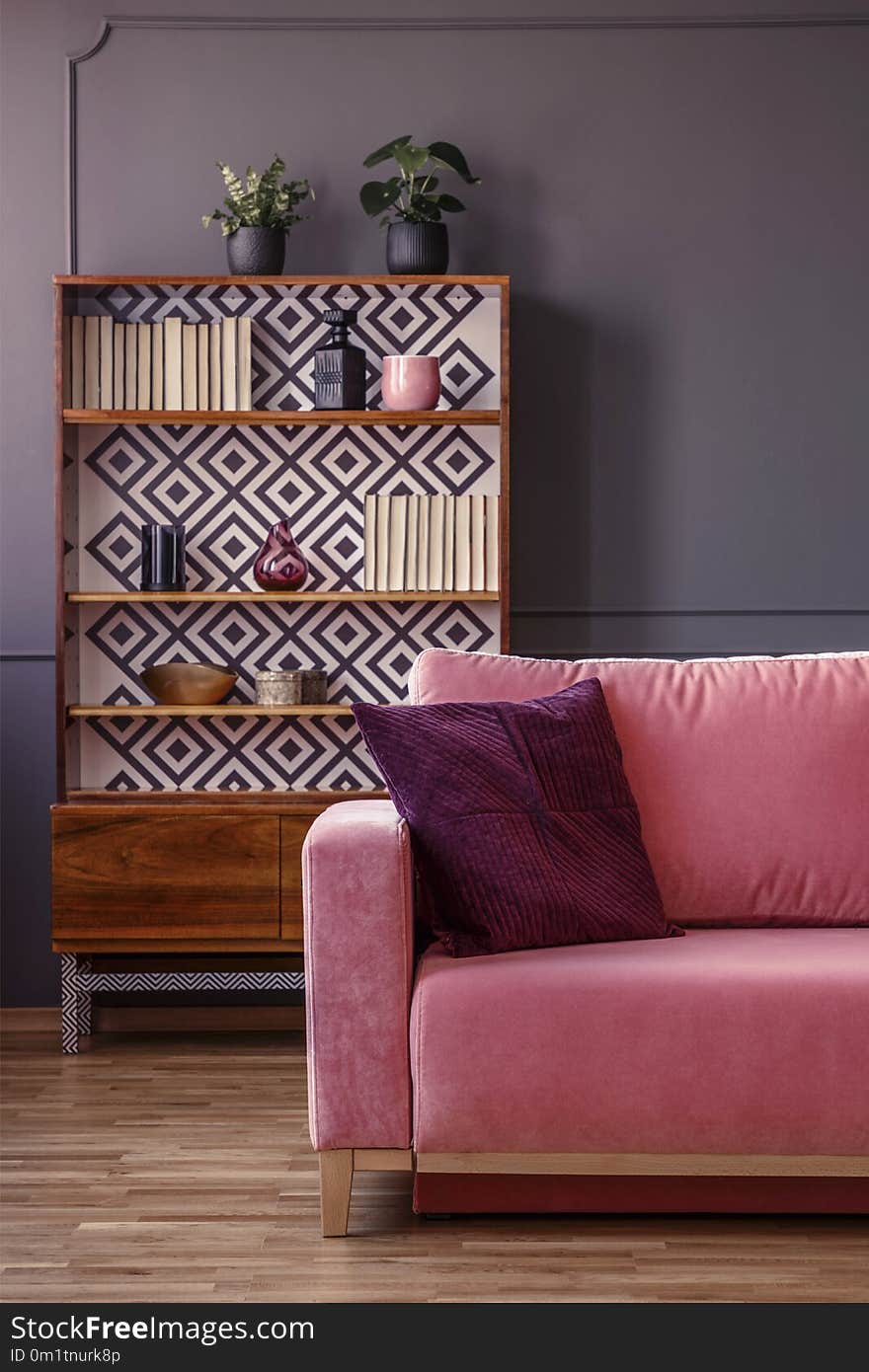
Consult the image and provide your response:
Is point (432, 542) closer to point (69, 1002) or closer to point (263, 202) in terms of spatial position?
point (263, 202)

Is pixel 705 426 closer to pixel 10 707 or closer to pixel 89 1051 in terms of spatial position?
pixel 10 707

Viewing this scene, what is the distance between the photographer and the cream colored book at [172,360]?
157 inches

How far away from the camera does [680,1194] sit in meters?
2.38

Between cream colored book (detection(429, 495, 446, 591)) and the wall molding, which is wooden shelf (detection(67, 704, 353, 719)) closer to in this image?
cream colored book (detection(429, 495, 446, 591))

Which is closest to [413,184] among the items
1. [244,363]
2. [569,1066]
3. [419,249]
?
[419,249]

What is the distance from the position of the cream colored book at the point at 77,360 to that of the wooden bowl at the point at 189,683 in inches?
31.0

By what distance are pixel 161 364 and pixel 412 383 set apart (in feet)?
2.33

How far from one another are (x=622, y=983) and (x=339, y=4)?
10.2ft

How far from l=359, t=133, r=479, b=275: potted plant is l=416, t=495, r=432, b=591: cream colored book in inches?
24.9

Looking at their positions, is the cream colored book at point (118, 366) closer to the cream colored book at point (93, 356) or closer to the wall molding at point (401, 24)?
the cream colored book at point (93, 356)

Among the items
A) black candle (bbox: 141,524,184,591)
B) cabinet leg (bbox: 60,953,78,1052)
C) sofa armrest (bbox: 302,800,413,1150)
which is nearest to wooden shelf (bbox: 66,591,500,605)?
black candle (bbox: 141,524,184,591)
